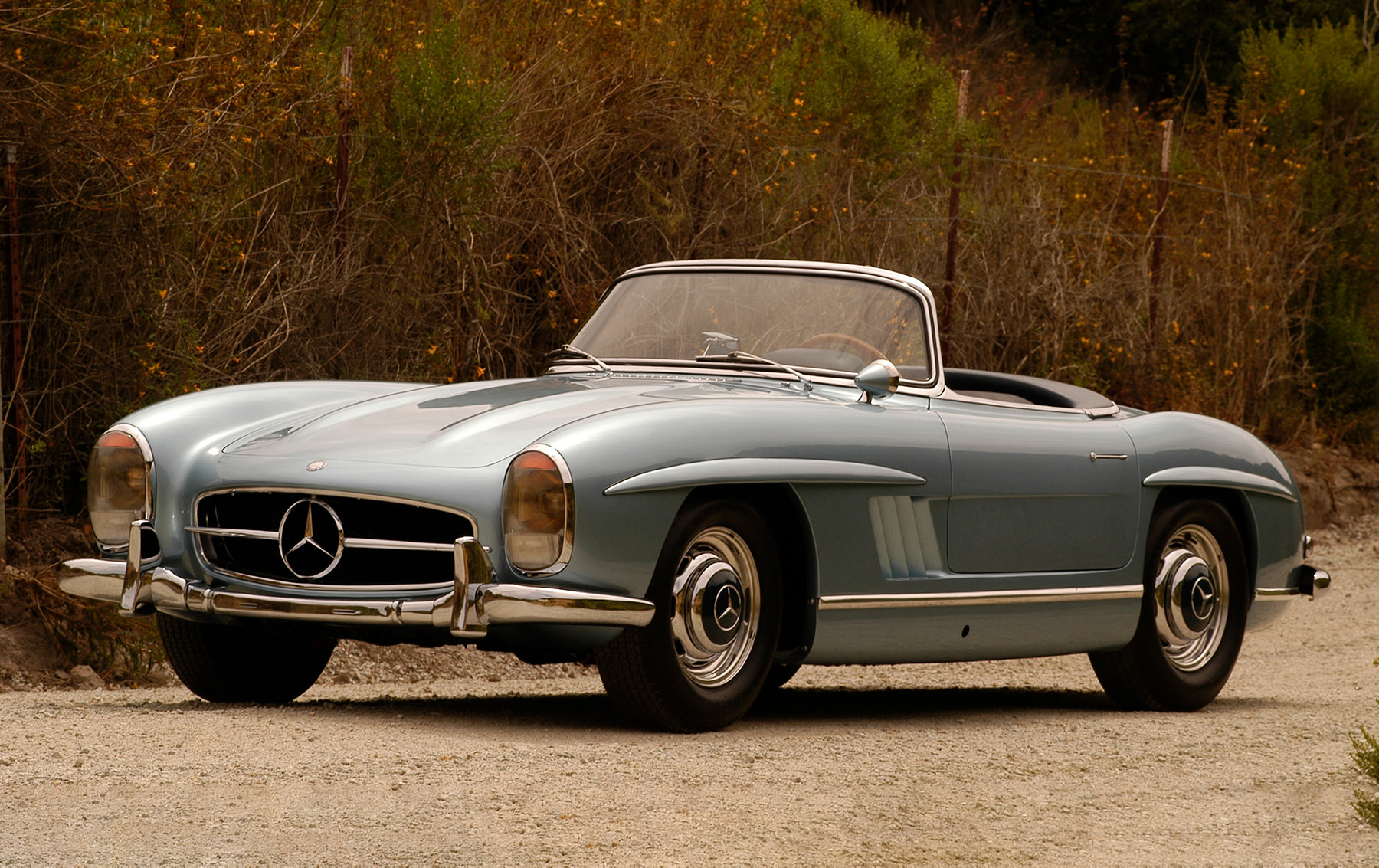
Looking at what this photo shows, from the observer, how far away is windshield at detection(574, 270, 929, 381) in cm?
636

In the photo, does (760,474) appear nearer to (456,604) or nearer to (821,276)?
(456,604)

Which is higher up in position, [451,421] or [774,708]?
[451,421]

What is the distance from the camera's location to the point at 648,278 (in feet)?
22.3

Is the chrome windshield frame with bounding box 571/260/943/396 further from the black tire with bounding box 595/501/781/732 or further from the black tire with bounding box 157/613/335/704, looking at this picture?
the black tire with bounding box 157/613/335/704

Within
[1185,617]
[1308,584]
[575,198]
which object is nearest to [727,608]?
[1185,617]

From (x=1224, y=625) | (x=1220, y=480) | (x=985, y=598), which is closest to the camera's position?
(x=985, y=598)

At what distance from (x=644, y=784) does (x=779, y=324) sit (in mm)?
2419

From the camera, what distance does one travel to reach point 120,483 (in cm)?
554

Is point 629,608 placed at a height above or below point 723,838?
above

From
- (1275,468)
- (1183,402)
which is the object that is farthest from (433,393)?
(1183,402)

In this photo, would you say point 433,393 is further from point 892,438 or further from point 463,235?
point 463,235

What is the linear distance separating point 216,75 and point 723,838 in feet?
19.4

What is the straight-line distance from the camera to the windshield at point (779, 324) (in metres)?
6.36

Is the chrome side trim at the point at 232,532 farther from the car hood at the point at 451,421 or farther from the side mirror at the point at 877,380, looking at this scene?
the side mirror at the point at 877,380
